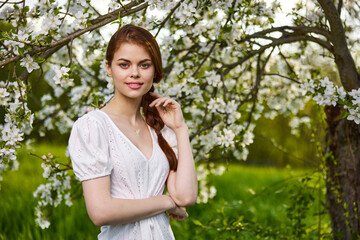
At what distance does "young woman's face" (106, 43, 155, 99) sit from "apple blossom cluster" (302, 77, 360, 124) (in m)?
1.19

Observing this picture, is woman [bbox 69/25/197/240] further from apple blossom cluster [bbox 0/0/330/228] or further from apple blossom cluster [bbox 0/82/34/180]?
apple blossom cluster [bbox 0/82/34/180]

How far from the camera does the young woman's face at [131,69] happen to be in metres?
1.92

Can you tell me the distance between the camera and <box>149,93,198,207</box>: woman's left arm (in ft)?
6.47

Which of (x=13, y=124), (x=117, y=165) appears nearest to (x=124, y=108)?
(x=117, y=165)

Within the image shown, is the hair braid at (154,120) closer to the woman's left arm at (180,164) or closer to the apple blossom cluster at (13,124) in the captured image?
the woman's left arm at (180,164)

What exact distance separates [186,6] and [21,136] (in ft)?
4.04

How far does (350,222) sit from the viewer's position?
11.4 ft

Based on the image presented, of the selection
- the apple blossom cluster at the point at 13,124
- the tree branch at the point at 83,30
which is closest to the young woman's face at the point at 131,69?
the tree branch at the point at 83,30

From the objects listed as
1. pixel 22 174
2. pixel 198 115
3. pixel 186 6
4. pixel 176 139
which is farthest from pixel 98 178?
pixel 22 174

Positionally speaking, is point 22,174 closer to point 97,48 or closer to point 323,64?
point 97,48

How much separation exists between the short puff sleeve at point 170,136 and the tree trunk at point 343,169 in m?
1.76

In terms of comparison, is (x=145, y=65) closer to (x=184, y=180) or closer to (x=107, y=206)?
(x=184, y=180)

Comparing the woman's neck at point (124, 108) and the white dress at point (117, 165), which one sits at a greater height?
the woman's neck at point (124, 108)

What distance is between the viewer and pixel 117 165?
1.83m
